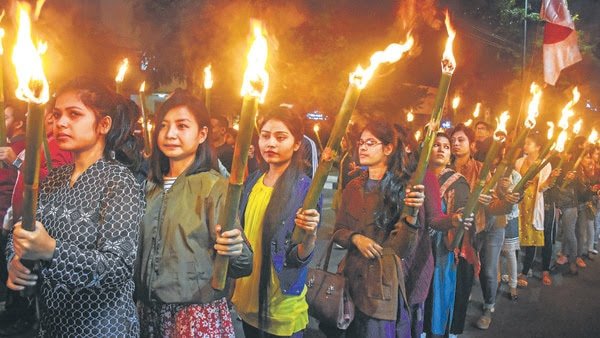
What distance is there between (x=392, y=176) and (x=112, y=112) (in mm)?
2074

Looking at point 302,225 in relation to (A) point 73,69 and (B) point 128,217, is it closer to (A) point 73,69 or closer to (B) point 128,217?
(B) point 128,217

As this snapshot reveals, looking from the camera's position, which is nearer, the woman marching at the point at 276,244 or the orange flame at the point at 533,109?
the woman marching at the point at 276,244

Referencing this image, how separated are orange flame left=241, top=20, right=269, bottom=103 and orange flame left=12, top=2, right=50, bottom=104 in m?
0.59

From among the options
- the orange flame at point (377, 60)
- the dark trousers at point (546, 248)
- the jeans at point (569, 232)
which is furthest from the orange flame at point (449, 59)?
the jeans at point (569, 232)

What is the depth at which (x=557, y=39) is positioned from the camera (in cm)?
698

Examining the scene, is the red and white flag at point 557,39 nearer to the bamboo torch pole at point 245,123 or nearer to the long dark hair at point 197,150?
the long dark hair at point 197,150

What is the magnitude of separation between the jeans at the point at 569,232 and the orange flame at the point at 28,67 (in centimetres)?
862

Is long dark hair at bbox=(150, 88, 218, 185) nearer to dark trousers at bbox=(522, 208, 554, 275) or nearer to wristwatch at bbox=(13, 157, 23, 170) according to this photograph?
wristwatch at bbox=(13, 157, 23, 170)

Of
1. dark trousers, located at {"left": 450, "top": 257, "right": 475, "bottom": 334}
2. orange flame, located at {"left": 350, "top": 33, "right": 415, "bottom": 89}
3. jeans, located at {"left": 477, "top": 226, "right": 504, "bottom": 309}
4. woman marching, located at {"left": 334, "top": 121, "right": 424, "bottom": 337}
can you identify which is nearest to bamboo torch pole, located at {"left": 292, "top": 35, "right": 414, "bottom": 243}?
orange flame, located at {"left": 350, "top": 33, "right": 415, "bottom": 89}

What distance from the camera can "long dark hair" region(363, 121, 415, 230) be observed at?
347cm

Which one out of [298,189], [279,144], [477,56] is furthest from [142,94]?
[477,56]

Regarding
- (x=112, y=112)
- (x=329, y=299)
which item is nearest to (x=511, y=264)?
(x=329, y=299)

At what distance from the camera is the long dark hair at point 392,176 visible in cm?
347

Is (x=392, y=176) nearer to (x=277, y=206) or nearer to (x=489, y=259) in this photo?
(x=277, y=206)
